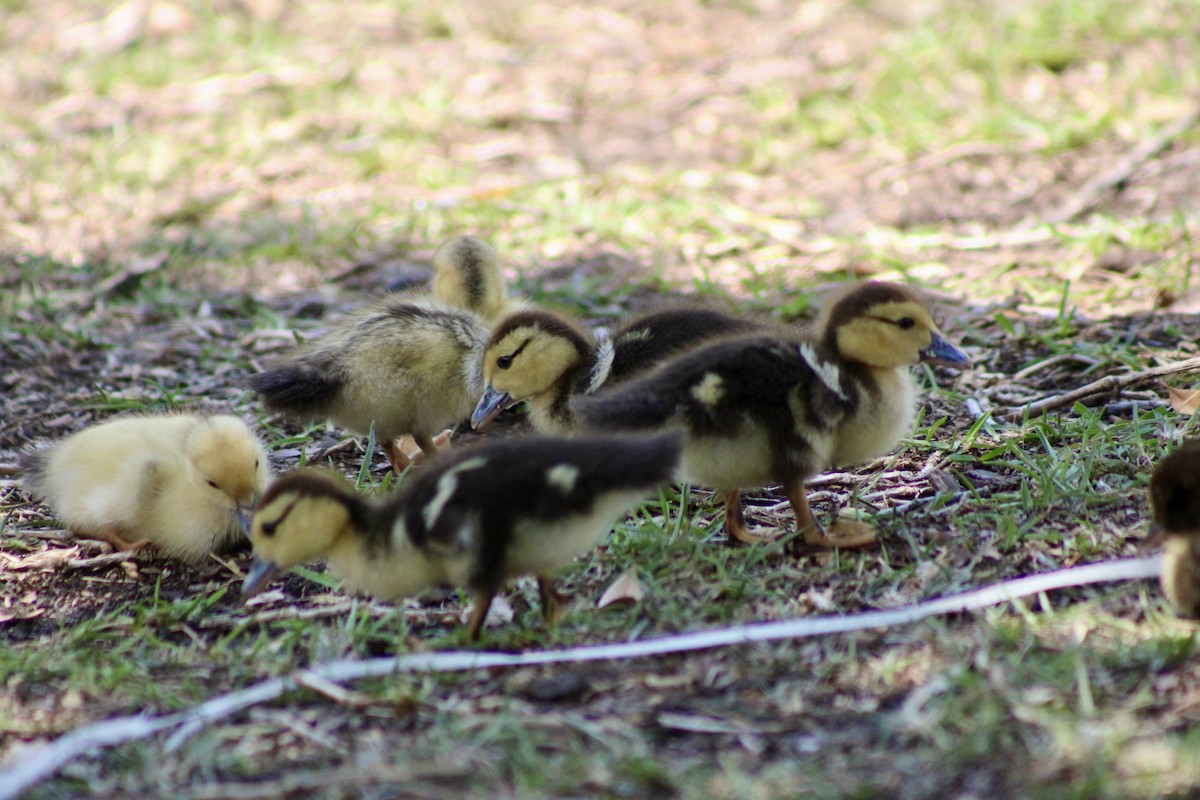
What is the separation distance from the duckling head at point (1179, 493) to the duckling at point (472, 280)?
2.49m

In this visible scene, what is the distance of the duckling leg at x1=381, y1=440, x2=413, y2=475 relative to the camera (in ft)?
14.9

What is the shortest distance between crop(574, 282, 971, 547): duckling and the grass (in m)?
0.25

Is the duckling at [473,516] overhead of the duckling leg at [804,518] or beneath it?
overhead

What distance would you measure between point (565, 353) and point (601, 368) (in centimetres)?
13

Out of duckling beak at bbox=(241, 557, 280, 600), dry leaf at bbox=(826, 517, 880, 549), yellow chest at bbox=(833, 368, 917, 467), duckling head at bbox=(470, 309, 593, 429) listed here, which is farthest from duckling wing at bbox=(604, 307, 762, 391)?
duckling beak at bbox=(241, 557, 280, 600)

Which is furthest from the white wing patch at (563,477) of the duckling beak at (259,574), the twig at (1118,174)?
the twig at (1118,174)

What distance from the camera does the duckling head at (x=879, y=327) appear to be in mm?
3561

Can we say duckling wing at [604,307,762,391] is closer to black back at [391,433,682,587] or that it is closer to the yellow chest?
the yellow chest

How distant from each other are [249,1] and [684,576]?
7.36 metres

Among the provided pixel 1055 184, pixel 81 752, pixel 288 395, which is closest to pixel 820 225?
pixel 1055 184

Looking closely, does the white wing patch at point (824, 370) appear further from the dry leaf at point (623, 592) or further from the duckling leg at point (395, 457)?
the duckling leg at point (395, 457)

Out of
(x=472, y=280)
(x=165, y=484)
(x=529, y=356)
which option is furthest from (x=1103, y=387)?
(x=165, y=484)

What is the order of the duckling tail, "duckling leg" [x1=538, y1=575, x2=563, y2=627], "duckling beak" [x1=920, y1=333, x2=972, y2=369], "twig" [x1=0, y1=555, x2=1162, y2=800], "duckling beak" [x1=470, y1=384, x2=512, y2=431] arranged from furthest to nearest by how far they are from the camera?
the duckling tail, "duckling beak" [x1=470, y1=384, x2=512, y2=431], "duckling beak" [x1=920, y1=333, x2=972, y2=369], "duckling leg" [x1=538, y1=575, x2=563, y2=627], "twig" [x1=0, y1=555, x2=1162, y2=800]

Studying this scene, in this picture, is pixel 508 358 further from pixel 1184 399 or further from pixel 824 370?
pixel 1184 399
